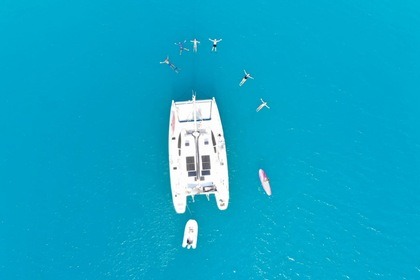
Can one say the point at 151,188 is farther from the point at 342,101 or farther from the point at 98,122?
the point at 342,101

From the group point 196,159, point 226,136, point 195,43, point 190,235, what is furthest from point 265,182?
point 195,43

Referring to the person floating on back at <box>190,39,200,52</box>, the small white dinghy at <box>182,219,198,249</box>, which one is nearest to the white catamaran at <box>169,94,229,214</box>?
the small white dinghy at <box>182,219,198,249</box>

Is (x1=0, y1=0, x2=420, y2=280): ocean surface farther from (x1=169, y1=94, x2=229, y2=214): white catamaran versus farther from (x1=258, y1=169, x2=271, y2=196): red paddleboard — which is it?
(x1=169, y1=94, x2=229, y2=214): white catamaran

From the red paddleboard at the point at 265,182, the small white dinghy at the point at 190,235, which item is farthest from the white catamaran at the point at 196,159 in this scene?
the red paddleboard at the point at 265,182

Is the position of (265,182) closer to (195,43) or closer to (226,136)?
(226,136)

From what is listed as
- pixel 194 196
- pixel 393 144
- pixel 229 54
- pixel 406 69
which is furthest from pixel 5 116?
pixel 406 69

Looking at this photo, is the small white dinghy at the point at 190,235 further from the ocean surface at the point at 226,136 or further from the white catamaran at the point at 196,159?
the white catamaran at the point at 196,159
